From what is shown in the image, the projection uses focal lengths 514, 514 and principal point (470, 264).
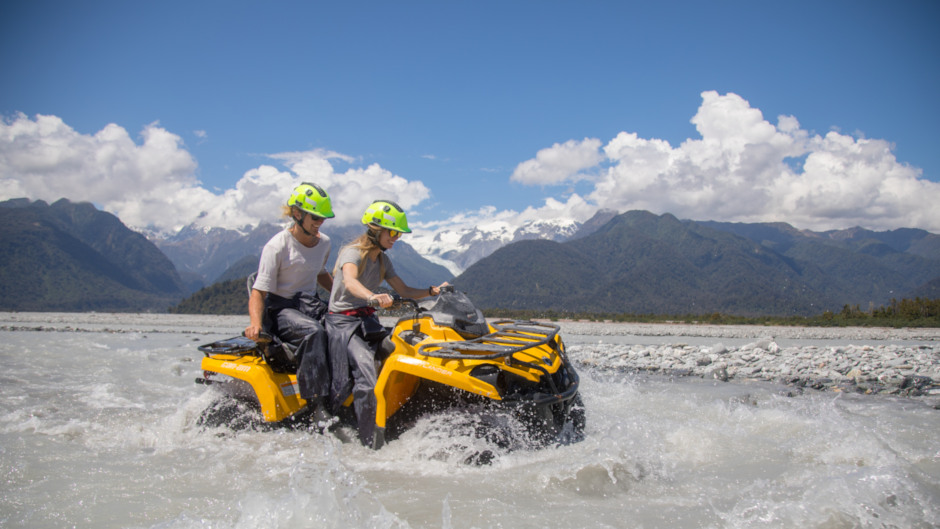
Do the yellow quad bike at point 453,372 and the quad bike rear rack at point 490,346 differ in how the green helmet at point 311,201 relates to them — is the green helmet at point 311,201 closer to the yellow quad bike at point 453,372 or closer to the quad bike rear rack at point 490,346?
the yellow quad bike at point 453,372

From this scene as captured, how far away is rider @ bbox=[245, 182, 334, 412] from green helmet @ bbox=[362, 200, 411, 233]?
43 cm

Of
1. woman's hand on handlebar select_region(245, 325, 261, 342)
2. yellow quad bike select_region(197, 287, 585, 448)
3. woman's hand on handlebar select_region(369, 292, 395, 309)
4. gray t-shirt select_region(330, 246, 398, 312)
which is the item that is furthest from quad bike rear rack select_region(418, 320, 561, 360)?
woman's hand on handlebar select_region(245, 325, 261, 342)

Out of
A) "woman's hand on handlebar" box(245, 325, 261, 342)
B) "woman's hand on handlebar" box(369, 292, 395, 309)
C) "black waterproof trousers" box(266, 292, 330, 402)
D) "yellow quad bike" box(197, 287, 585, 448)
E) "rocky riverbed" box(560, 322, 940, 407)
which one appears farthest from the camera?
"rocky riverbed" box(560, 322, 940, 407)

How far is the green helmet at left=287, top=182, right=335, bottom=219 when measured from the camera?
5152 millimetres

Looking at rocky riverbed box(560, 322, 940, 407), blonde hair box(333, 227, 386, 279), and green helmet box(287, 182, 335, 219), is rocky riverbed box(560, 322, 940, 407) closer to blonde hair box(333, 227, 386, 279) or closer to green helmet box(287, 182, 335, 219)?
blonde hair box(333, 227, 386, 279)

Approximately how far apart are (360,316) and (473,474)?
1.92 meters

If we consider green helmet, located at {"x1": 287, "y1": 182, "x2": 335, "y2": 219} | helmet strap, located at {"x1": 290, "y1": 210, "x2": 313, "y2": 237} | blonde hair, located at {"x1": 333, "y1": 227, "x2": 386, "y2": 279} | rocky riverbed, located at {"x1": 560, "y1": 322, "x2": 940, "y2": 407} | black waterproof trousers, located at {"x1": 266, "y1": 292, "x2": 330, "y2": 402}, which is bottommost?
rocky riverbed, located at {"x1": 560, "y1": 322, "x2": 940, "y2": 407}

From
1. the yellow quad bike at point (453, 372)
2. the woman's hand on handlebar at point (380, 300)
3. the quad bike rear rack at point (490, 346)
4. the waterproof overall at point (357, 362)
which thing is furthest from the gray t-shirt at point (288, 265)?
the quad bike rear rack at point (490, 346)

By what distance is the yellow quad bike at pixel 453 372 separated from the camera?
171 inches

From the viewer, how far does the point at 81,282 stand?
187 metres

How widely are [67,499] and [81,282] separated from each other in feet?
754

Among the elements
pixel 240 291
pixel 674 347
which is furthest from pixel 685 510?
pixel 240 291

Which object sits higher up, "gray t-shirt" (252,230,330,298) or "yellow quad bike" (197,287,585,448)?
"gray t-shirt" (252,230,330,298)

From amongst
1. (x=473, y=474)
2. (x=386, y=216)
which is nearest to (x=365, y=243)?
(x=386, y=216)
